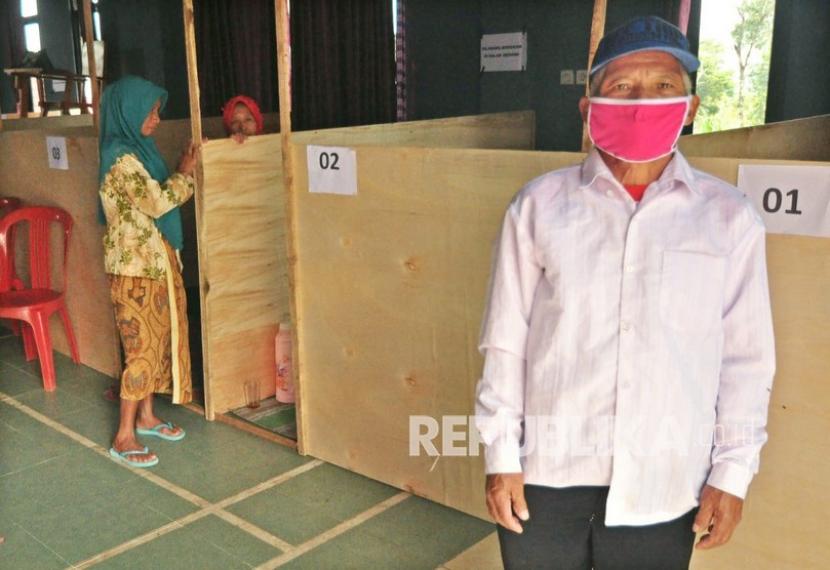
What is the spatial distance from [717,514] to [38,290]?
11.8 feet

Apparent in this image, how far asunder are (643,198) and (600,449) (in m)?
0.41

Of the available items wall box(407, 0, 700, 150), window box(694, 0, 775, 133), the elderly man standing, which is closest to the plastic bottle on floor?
the elderly man standing

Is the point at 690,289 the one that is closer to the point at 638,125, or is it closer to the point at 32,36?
the point at 638,125

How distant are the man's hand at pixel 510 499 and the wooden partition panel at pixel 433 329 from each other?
0.93 meters

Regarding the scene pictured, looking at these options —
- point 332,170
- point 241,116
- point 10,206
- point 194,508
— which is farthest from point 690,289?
point 10,206

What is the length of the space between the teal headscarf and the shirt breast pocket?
7.15 ft

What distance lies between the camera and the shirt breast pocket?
4.39ft

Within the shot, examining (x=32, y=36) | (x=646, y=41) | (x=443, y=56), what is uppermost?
(x=32, y=36)

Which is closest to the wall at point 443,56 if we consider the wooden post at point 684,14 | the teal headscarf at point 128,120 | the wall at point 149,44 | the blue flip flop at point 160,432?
the wooden post at point 684,14

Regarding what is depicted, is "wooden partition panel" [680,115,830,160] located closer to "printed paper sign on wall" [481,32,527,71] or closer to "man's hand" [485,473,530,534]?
"man's hand" [485,473,530,534]

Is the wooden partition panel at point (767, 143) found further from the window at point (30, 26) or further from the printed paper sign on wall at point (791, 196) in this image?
the window at point (30, 26)

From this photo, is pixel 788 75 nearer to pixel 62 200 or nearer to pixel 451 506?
pixel 451 506

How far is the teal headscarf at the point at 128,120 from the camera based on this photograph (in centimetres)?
296

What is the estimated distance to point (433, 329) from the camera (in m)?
2.66
